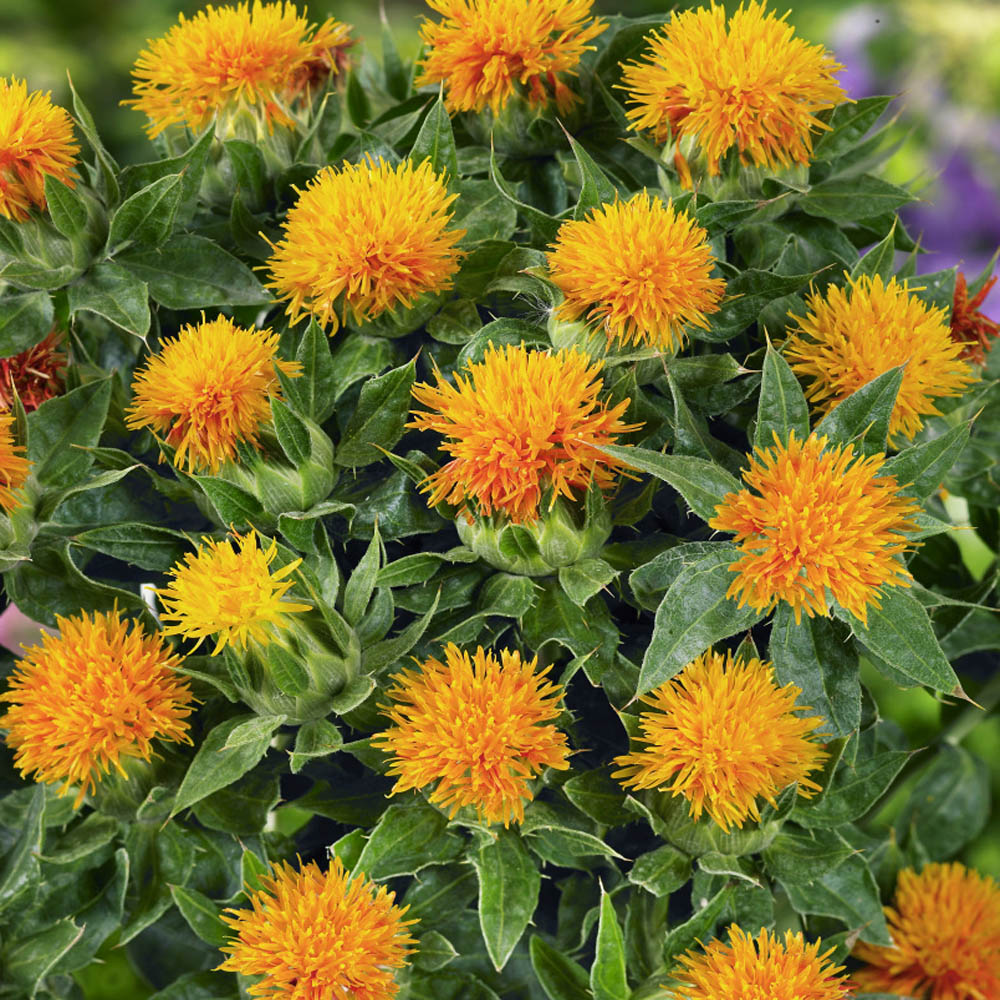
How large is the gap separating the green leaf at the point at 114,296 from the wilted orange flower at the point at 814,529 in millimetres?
284

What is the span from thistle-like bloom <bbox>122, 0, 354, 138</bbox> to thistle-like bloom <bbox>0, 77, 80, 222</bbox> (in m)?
0.05

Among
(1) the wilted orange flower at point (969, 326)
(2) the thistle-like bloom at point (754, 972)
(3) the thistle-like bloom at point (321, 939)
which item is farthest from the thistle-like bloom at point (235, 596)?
(1) the wilted orange flower at point (969, 326)

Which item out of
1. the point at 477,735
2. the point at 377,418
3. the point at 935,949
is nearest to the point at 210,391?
the point at 377,418

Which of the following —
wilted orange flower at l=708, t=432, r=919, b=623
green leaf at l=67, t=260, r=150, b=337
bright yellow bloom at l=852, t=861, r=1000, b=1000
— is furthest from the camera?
bright yellow bloom at l=852, t=861, r=1000, b=1000

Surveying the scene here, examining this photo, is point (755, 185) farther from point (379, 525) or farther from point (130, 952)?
point (130, 952)

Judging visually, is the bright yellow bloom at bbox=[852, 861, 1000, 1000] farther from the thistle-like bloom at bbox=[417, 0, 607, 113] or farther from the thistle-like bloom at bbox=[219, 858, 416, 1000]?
the thistle-like bloom at bbox=[417, 0, 607, 113]

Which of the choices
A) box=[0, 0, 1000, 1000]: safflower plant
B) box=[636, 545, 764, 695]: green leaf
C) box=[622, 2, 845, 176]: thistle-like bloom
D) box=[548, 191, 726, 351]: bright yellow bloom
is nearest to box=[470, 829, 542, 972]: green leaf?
box=[0, 0, 1000, 1000]: safflower plant

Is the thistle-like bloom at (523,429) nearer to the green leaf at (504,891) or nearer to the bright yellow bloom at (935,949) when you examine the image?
the green leaf at (504,891)

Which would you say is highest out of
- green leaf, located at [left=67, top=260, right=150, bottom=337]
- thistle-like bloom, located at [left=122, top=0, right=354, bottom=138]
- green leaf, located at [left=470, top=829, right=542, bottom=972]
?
thistle-like bloom, located at [left=122, top=0, right=354, bottom=138]

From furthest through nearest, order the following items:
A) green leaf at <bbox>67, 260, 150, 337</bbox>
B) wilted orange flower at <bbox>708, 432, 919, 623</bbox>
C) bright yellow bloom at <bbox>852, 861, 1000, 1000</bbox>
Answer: bright yellow bloom at <bbox>852, 861, 1000, 1000</bbox> < green leaf at <bbox>67, 260, 150, 337</bbox> < wilted orange flower at <bbox>708, 432, 919, 623</bbox>

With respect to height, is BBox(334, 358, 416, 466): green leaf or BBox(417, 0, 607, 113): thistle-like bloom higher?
BBox(417, 0, 607, 113): thistle-like bloom

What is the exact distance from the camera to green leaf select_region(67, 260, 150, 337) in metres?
0.56

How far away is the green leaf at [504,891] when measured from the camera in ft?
1.58

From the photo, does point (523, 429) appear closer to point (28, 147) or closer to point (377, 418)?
point (377, 418)
